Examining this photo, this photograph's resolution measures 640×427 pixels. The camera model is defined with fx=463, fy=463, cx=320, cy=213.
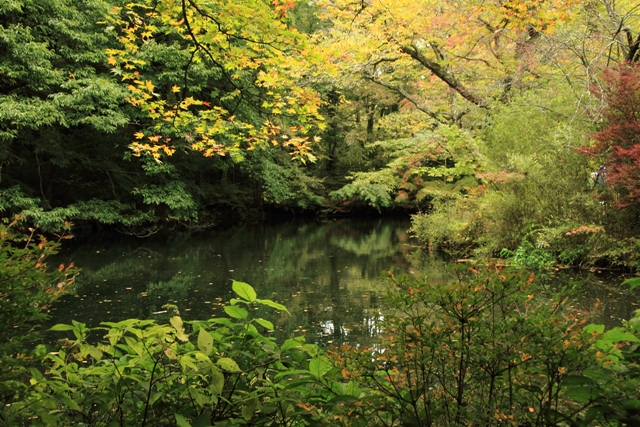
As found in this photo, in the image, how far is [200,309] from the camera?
6578mm

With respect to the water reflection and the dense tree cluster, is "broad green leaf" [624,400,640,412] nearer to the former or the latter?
the water reflection

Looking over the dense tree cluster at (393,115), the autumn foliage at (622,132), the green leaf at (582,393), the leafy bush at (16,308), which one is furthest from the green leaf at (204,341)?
the autumn foliage at (622,132)

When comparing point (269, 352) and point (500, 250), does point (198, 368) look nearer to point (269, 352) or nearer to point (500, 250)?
point (269, 352)

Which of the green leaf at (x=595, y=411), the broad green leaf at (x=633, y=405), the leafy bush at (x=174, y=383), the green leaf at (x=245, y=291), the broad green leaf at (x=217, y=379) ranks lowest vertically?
the leafy bush at (x=174, y=383)

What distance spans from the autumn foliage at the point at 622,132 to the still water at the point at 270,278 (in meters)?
1.66

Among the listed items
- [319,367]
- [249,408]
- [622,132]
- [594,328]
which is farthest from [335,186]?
[249,408]

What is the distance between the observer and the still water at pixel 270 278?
6.11 m

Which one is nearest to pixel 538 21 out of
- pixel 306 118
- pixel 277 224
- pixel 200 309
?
pixel 306 118

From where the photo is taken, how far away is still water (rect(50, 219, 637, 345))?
6105 millimetres

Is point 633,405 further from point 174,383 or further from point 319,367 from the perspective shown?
point 174,383

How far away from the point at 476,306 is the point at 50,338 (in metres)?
5.23

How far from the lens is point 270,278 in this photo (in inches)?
352

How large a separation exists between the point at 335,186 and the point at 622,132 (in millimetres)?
17906

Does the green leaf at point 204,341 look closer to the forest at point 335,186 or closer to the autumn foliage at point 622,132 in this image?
the forest at point 335,186
